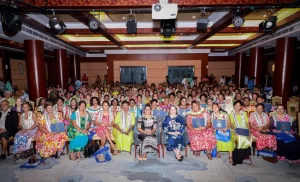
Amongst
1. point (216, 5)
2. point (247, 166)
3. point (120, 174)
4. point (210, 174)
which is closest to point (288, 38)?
point (216, 5)

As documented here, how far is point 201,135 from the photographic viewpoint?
13.9ft

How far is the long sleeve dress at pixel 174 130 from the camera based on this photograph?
13.9ft

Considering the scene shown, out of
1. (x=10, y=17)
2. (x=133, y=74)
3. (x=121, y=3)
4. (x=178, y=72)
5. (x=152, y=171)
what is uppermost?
(x=121, y=3)

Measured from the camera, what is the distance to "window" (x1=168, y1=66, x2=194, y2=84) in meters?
14.6

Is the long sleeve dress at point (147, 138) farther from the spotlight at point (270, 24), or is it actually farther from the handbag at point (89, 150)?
the spotlight at point (270, 24)

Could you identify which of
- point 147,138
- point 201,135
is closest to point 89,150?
point 147,138

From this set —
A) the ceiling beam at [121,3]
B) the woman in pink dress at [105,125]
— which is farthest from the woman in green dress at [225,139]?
the ceiling beam at [121,3]

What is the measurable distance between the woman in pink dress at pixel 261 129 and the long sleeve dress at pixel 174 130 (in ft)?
5.04

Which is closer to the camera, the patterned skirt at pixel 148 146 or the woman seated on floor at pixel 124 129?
the patterned skirt at pixel 148 146

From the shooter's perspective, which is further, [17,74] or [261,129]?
[17,74]

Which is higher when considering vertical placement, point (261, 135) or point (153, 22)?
point (153, 22)

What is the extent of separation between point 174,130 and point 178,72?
437 inches

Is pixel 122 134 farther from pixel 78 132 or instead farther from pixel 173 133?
pixel 173 133

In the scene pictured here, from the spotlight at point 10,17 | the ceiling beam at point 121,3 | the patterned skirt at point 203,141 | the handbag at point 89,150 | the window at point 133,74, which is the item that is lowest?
the handbag at point 89,150
